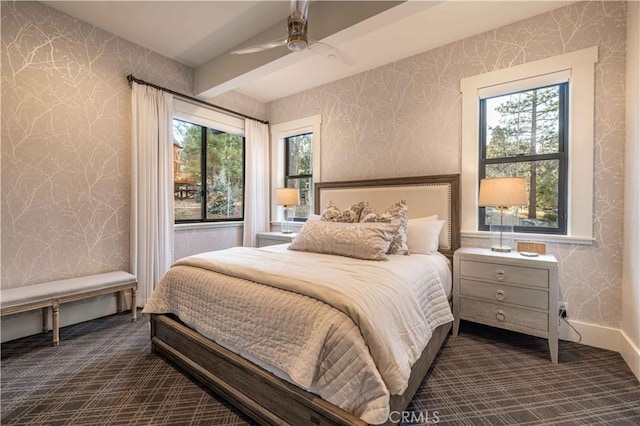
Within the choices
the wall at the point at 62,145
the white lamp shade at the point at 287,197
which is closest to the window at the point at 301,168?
the white lamp shade at the point at 287,197

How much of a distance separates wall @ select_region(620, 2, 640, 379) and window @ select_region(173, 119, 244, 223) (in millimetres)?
4194

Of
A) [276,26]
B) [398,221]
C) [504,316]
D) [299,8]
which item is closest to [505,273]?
[504,316]

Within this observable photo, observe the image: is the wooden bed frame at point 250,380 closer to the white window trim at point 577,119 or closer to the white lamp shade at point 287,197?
the white window trim at point 577,119

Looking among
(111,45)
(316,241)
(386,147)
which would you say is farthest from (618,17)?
(111,45)

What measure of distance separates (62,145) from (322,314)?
2969 mm

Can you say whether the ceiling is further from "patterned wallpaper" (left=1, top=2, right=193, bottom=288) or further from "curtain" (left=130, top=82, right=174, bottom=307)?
"curtain" (left=130, top=82, right=174, bottom=307)

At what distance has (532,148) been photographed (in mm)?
2650

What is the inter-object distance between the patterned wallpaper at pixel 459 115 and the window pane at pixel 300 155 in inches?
14.1

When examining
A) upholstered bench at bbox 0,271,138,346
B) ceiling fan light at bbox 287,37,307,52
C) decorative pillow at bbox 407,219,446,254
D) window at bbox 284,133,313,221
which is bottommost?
upholstered bench at bbox 0,271,138,346

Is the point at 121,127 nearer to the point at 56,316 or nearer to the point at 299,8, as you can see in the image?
the point at 56,316

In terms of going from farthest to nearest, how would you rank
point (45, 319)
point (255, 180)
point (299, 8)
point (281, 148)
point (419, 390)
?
point (281, 148), point (255, 180), point (45, 319), point (299, 8), point (419, 390)

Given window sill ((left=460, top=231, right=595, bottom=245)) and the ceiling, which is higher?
the ceiling

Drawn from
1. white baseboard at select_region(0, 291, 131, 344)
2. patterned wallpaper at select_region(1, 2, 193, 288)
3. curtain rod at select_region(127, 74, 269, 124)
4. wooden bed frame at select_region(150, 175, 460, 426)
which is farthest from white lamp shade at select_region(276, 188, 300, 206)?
wooden bed frame at select_region(150, 175, 460, 426)

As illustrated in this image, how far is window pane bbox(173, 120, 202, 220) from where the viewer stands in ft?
12.1
